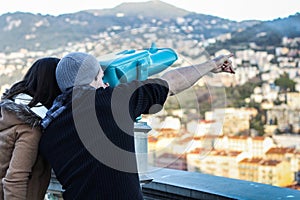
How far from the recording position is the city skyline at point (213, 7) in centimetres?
246

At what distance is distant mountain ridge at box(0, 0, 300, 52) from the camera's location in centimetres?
183

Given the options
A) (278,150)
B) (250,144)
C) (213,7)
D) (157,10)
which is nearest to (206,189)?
(157,10)

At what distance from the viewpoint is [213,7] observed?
2568 mm

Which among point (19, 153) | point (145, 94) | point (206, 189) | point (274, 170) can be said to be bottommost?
point (274, 170)

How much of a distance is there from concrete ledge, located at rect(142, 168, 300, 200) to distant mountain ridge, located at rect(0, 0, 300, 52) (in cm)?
55

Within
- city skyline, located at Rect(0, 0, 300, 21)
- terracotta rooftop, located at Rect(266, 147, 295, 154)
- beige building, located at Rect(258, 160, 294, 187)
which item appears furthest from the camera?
terracotta rooftop, located at Rect(266, 147, 295, 154)

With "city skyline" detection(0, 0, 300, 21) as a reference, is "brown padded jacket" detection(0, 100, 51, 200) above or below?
below

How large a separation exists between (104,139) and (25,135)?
27cm

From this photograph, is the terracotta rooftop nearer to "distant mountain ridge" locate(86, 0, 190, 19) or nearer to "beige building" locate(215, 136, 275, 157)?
"beige building" locate(215, 136, 275, 157)

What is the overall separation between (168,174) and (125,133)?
2.93ft

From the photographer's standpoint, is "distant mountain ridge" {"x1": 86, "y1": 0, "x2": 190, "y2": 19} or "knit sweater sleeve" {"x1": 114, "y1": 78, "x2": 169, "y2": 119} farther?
"distant mountain ridge" {"x1": 86, "y1": 0, "x2": 190, "y2": 19}

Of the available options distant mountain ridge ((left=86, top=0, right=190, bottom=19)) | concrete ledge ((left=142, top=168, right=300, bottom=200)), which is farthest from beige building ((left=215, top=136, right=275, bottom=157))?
distant mountain ridge ((left=86, top=0, right=190, bottom=19))

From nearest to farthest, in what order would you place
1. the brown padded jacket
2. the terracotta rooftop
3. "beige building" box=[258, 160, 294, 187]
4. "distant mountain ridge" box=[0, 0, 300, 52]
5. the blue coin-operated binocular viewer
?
the brown padded jacket, the blue coin-operated binocular viewer, "distant mountain ridge" box=[0, 0, 300, 52], "beige building" box=[258, 160, 294, 187], the terracotta rooftop

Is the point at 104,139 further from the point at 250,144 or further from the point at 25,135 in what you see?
the point at 250,144
